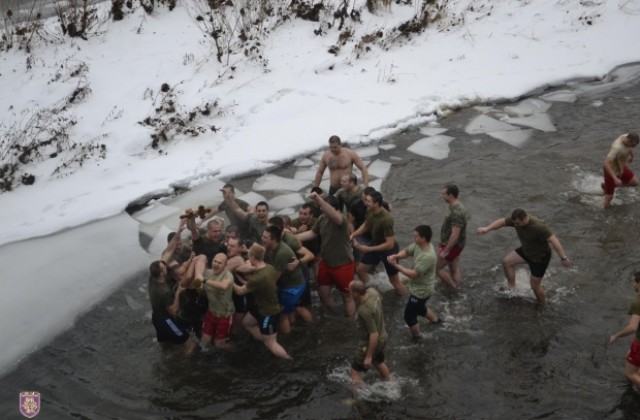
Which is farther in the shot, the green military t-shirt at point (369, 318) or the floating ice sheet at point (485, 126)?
the floating ice sheet at point (485, 126)

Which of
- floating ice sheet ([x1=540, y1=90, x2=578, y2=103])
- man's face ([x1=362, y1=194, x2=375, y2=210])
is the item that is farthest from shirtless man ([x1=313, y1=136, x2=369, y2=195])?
floating ice sheet ([x1=540, y1=90, x2=578, y2=103])

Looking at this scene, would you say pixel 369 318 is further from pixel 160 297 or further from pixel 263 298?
pixel 160 297

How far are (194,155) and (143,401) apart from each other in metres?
5.51

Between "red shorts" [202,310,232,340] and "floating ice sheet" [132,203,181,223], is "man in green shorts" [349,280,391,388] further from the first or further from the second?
"floating ice sheet" [132,203,181,223]

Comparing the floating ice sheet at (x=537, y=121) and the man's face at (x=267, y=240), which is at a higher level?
the man's face at (x=267, y=240)

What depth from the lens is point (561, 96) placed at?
487 inches

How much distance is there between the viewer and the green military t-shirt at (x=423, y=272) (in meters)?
6.02

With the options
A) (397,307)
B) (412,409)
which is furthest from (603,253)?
(412,409)

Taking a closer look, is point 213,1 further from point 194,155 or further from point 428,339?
point 428,339

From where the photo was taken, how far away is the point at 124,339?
265 inches

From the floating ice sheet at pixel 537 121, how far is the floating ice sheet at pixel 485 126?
224mm

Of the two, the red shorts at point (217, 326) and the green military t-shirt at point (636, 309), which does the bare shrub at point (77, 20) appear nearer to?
the red shorts at point (217, 326)

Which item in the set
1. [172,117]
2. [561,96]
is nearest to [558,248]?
[561,96]

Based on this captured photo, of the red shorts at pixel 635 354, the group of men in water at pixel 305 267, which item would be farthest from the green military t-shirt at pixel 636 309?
the group of men in water at pixel 305 267
